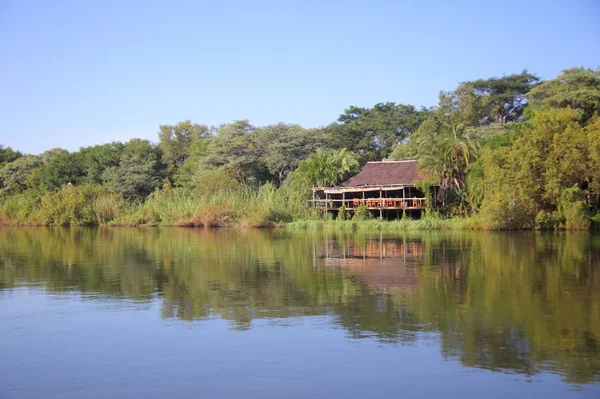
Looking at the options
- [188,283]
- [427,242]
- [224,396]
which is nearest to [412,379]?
[224,396]

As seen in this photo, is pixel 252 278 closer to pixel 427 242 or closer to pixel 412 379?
pixel 412 379

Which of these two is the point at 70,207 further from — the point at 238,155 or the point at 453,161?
the point at 453,161

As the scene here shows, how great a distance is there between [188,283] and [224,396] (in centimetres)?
799

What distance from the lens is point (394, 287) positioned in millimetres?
13641

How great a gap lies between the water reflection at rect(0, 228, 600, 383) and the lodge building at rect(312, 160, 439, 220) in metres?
14.9

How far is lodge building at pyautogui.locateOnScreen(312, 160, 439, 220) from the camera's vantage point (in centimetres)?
4029

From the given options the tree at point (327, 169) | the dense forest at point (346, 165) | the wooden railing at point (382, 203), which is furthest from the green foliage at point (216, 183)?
the wooden railing at point (382, 203)

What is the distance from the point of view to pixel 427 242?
2619 cm

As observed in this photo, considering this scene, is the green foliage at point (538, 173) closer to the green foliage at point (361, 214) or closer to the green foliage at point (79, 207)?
the green foliage at point (361, 214)

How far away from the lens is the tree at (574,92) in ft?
122

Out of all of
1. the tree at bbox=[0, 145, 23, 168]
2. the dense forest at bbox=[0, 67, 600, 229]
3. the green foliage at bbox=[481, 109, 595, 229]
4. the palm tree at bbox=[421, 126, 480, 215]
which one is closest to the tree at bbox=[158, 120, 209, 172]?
the dense forest at bbox=[0, 67, 600, 229]

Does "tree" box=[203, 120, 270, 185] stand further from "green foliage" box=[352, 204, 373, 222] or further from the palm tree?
the palm tree

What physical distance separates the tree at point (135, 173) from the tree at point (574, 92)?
32290mm

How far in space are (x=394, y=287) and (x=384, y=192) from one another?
30.1m
